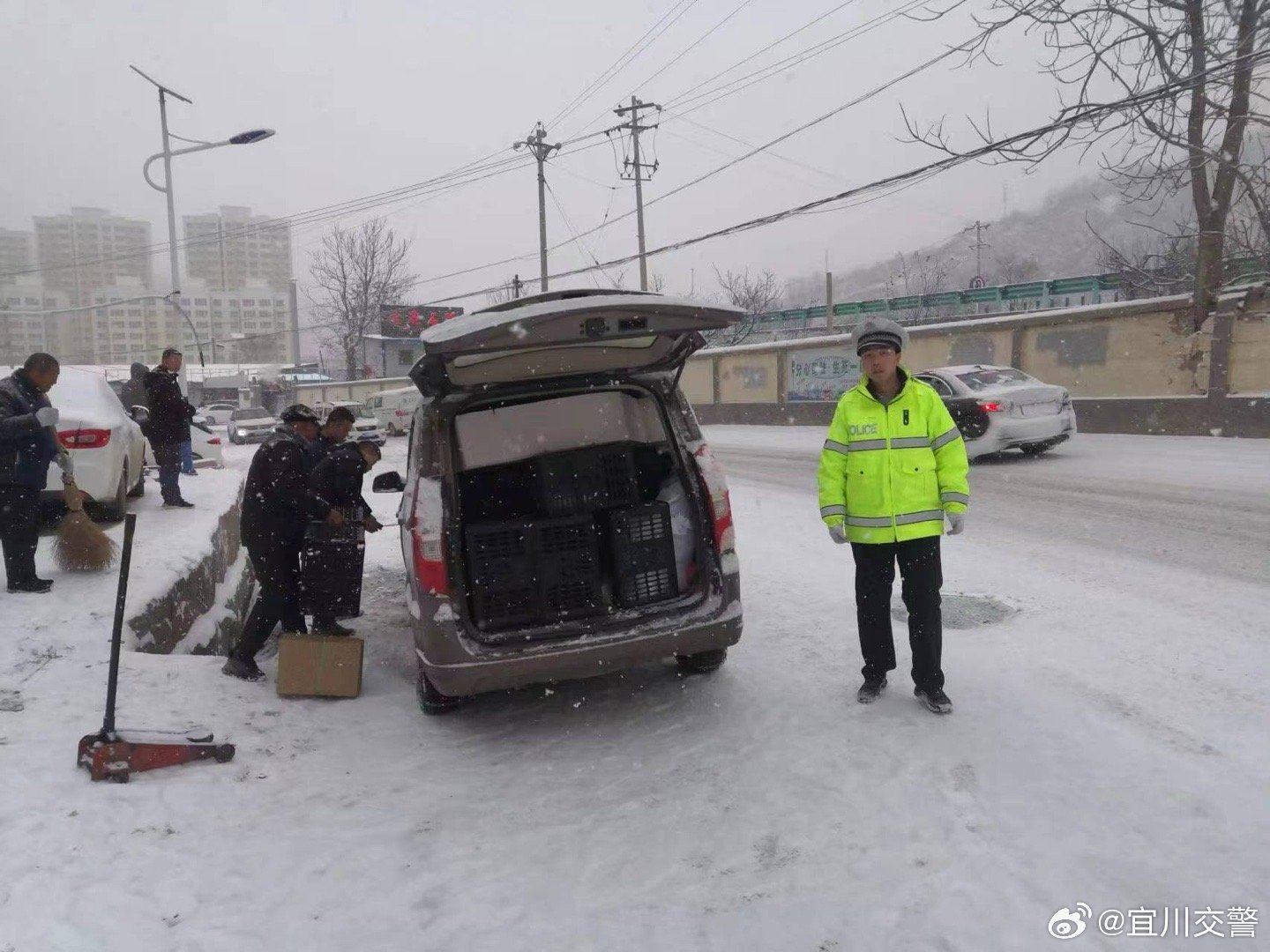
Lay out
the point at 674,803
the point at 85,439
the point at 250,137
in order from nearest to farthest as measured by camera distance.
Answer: the point at 674,803 → the point at 85,439 → the point at 250,137

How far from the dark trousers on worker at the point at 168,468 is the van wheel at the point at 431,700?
18.8 feet

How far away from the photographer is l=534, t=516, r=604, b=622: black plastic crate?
169 inches

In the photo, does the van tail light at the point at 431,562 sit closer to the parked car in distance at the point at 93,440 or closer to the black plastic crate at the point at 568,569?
the black plastic crate at the point at 568,569

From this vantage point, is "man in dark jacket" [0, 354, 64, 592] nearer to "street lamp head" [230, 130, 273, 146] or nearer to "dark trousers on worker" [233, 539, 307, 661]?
"dark trousers on worker" [233, 539, 307, 661]

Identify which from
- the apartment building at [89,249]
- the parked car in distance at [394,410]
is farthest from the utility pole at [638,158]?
the apartment building at [89,249]

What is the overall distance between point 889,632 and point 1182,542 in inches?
172

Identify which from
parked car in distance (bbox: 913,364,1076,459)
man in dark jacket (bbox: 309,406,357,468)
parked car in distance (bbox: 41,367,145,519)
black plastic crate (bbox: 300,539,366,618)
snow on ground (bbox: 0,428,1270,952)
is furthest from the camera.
Answer: parked car in distance (bbox: 913,364,1076,459)

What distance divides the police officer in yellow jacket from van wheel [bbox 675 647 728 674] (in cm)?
95

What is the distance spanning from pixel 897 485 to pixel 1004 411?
9.21 m

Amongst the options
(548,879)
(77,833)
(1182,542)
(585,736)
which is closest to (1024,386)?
(1182,542)

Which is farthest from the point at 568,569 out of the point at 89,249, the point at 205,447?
the point at 89,249

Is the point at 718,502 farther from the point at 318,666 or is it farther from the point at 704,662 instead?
the point at 318,666

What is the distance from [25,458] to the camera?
5.20 metres

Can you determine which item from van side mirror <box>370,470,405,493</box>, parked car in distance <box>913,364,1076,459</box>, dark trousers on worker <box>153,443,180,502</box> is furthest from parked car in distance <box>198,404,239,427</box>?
van side mirror <box>370,470,405,493</box>
